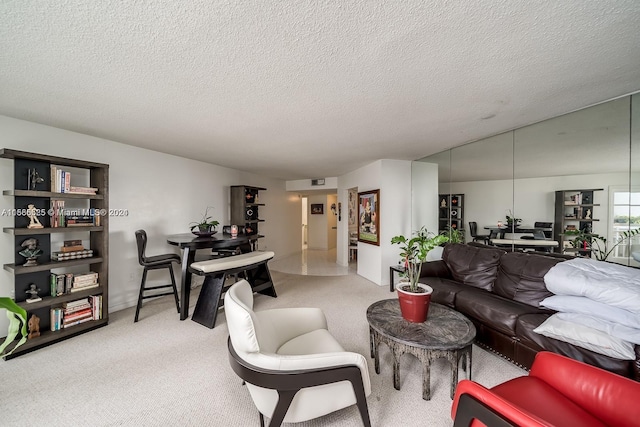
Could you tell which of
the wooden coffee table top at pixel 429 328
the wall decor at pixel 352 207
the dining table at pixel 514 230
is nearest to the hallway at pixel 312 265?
the wall decor at pixel 352 207

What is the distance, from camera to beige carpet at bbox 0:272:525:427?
1.61m

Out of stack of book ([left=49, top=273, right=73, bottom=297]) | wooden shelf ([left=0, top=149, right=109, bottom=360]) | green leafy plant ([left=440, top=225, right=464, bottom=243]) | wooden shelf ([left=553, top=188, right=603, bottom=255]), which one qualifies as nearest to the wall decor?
green leafy plant ([left=440, top=225, right=464, bottom=243])

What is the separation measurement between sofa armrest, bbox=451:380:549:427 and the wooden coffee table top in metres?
0.54

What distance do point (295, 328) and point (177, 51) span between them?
6.87 ft

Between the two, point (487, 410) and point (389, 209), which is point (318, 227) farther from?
point (487, 410)

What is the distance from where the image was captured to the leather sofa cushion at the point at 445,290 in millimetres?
2686

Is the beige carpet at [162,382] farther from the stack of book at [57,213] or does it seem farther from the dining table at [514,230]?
the dining table at [514,230]

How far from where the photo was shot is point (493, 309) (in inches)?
88.3

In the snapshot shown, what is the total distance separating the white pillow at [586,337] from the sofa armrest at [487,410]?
48.9 inches

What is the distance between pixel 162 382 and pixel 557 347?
3.09 m

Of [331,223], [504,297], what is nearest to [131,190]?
[504,297]

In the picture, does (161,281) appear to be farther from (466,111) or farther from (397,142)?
(466,111)

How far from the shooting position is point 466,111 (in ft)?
7.72

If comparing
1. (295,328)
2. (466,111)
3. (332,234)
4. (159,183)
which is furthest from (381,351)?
(332,234)
